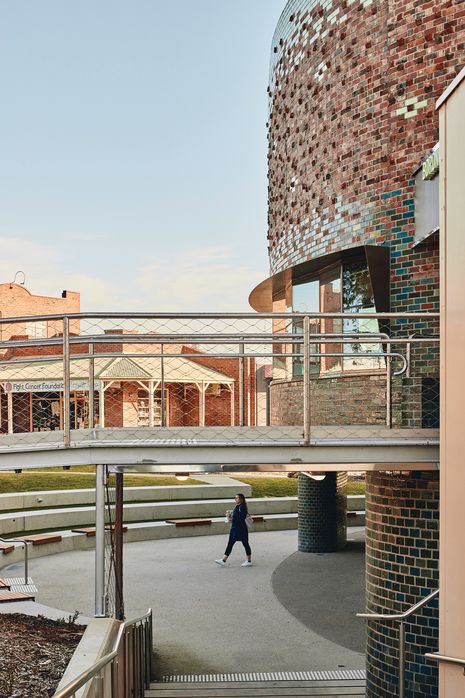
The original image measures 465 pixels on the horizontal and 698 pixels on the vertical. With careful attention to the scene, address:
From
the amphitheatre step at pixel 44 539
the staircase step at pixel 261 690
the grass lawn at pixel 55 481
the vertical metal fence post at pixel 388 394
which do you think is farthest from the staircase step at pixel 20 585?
the grass lawn at pixel 55 481

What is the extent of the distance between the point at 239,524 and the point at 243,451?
809 cm

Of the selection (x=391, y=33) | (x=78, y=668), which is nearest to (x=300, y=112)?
(x=391, y=33)

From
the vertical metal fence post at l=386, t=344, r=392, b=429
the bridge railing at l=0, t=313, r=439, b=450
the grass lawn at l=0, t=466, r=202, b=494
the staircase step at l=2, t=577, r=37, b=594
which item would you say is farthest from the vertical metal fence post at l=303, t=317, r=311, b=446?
the grass lawn at l=0, t=466, r=202, b=494

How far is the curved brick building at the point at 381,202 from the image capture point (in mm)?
7430

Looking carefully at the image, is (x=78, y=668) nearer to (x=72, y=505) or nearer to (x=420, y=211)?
(x=420, y=211)

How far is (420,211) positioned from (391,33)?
2.04 metres

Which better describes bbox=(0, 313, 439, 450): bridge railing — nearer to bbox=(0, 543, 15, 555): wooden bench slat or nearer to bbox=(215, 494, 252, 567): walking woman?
bbox=(215, 494, 252, 567): walking woman

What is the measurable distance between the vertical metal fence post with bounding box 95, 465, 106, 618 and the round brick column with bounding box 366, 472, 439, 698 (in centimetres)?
280

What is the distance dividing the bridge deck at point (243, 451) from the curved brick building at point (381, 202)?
0.68 metres

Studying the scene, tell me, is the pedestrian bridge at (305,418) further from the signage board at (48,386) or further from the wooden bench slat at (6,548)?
the wooden bench slat at (6,548)

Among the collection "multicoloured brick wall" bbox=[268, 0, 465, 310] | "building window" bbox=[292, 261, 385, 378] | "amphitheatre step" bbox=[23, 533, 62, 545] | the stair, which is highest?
"multicoloured brick wall" bbox=[268, 0, 465, 310]

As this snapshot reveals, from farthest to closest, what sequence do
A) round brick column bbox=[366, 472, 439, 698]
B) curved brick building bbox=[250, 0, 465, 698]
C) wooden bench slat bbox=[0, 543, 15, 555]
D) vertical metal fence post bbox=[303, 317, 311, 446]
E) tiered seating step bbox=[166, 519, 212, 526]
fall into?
tiered seating step bbox=[166, 519, 212, 526]
wooden bench slat bbox=[0, 543, 15, 555]
curved brick building bbox=[250, 0, 465, 698]
round brick column bbox=[366, 472, 439, 698]
vertical metal fence post bbox=[303, 317, 311, 446]

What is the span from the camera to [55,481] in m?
23.2

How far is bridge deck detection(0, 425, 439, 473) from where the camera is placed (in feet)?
22.2
